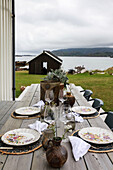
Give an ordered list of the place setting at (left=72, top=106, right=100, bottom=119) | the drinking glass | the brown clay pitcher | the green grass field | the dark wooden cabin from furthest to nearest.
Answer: the green grass field < the dark wooden cabin < the place setting at (left=72, top=106, right=100, bottom=119) < the drinking glass < the brown clay pitcher

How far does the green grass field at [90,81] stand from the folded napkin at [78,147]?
588cm

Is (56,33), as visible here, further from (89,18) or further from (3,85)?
(3,85)

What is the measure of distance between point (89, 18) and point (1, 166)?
9.22 m

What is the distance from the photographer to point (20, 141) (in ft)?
3.82

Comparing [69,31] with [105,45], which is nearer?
[105,45]

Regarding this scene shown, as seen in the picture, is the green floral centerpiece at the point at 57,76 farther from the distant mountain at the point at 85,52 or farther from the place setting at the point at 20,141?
the distant mountain at the point at 85,52

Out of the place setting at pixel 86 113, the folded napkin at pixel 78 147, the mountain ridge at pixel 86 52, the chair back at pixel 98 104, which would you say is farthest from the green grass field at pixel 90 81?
the folded napkin at pixel 78 147

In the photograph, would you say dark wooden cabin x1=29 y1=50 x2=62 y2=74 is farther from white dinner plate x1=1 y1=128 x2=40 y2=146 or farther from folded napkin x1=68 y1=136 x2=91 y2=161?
folded napkin x1=68 y1=136 x2=91 y2=161

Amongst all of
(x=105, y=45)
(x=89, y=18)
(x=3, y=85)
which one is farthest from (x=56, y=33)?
(x=3, y=85)

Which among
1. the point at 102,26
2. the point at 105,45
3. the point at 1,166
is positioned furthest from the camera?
A: the point at 102,26

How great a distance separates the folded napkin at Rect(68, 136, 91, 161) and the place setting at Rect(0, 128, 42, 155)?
0.20 metres

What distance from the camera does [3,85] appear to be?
13.7 ft

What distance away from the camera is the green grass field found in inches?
283

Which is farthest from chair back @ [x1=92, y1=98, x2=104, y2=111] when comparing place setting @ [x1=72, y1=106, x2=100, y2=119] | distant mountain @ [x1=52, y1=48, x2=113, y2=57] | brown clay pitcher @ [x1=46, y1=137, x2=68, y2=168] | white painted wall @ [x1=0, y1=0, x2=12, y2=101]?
distant mountain @ [x1=52, y1=48, x2=113, y2=57]
